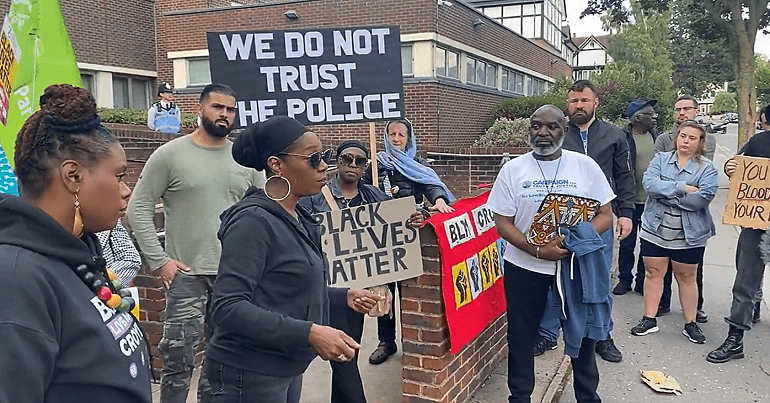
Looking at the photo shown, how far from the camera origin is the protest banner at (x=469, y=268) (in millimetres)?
3629

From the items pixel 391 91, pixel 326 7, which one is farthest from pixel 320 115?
pixel 326 7

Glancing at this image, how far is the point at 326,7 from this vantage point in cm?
1562

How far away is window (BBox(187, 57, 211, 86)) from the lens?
1758cm

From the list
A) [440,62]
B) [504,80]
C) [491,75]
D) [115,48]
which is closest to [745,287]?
[440,62]

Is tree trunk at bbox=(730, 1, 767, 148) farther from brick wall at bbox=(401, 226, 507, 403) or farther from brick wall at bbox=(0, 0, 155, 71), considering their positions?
brick wall at bbox=(0, 0, 155, 71)

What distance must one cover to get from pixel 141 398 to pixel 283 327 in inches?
25.6

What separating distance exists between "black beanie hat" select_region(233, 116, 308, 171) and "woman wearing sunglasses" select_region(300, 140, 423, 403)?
3.88 feet

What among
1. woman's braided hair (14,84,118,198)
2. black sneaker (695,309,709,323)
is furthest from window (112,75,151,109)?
woman's braided hair (14,84,118,198)

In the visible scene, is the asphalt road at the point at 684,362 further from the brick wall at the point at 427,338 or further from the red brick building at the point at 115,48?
the red brick building at the point at 115,48

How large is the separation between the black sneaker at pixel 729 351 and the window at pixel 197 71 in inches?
619

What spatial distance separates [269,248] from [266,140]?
41cm

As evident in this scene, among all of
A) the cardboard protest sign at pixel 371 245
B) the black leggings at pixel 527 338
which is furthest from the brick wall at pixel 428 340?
the black leggings at pixel 527 338

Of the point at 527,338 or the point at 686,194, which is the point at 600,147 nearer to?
the point at 686,194

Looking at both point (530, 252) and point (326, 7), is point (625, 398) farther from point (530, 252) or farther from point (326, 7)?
point (326, 7)
